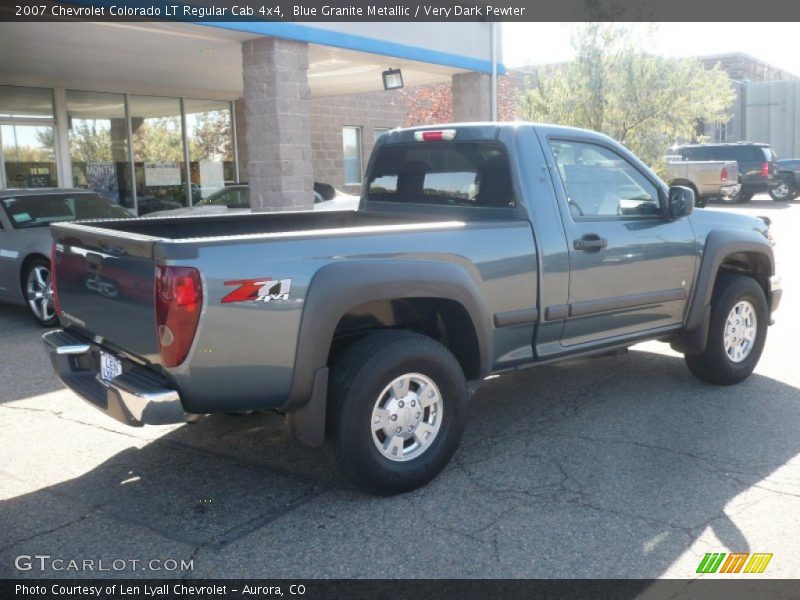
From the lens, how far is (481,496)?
13.6ft

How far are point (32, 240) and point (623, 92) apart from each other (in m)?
13.7

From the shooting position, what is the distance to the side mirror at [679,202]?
5438mm

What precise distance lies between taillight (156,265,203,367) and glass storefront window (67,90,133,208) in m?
13.5

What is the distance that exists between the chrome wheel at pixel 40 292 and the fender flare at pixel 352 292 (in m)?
5.76

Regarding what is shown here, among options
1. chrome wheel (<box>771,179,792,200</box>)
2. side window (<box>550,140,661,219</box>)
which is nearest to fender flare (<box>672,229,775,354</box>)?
side window (<box>550,140,661,219</box>)

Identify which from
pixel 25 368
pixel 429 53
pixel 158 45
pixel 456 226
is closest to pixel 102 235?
pixel 456 226

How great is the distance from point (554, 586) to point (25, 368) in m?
5.24

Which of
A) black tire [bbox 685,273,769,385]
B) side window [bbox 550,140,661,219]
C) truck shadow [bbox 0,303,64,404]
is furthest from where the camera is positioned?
truck shadow [bbox 0,303,64,404]

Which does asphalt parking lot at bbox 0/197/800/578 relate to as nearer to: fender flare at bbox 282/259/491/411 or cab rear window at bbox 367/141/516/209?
fender flare at bbox 282/259/491/411

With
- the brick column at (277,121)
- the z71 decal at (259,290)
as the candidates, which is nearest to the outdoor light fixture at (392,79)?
the brick column at (277,121)

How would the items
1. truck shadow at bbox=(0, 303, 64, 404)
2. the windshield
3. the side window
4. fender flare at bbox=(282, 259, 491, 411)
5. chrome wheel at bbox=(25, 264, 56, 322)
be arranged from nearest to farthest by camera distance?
fender flare at bbox=(282, 259, 491, 411), the side window, truck shadow at bbox=(0, 303, 64, 404), chrome wheel at bbox=(25, 264, 56, 322), the windshield

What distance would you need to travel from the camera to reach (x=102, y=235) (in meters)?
3.96

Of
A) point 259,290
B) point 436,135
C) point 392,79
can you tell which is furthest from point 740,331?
point 392,79

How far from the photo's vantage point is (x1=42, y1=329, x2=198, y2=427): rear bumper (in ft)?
11.6
